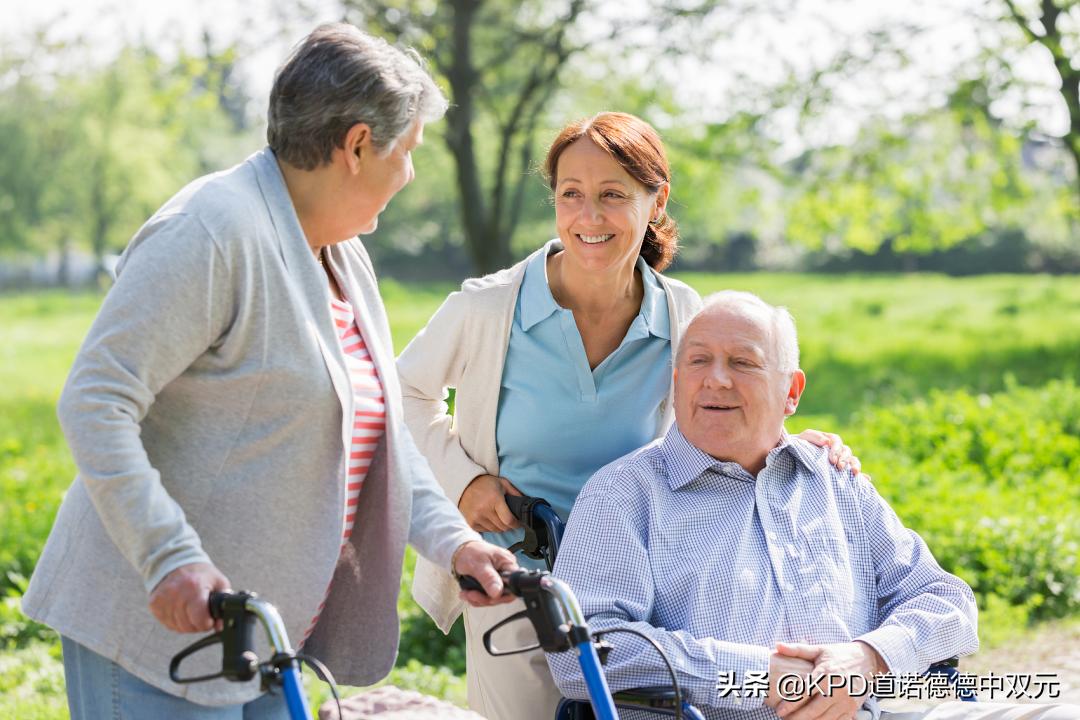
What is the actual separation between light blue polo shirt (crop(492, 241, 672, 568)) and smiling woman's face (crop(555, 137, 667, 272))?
0.17m

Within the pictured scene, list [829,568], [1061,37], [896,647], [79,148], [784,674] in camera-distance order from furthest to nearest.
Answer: [79,148], [1061,37], [829,568], [896,647], [784,674]

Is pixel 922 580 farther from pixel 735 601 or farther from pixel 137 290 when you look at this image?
pixel 137 290

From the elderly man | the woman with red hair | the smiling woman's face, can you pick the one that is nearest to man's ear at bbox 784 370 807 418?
the elderly man

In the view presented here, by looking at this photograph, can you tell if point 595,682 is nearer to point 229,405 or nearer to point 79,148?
point 229,405

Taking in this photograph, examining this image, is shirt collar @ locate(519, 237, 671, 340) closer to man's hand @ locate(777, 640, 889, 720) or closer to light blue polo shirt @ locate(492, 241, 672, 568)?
light blue polo shirt @ locate(492, 241, 672, 568)

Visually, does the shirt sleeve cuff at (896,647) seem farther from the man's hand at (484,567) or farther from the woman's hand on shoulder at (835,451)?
the man's hand at (484,567)

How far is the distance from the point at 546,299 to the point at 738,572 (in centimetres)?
80

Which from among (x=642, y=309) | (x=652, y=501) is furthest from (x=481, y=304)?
(x=652, y=501)

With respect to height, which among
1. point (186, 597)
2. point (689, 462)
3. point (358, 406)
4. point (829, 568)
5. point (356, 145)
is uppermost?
point (356, 145)

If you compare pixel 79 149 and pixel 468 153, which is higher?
pixel 468 153

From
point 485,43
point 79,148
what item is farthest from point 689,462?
point 79,148

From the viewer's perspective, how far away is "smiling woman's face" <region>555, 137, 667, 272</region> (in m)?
2.98

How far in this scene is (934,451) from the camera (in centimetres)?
798

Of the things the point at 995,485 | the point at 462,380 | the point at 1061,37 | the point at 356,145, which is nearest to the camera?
the point at 356,145
